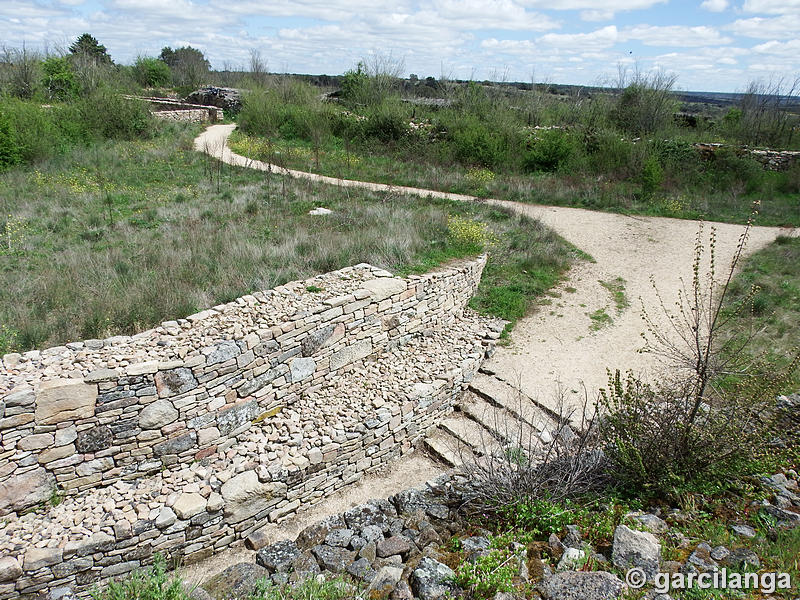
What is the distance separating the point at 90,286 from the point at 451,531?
6.37m

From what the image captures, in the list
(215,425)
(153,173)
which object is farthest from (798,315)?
(153,173)

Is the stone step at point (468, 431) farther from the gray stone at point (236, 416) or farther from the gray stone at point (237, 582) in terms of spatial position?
the gray stone at point (237, 582)

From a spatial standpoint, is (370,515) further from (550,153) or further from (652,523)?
(550,153)

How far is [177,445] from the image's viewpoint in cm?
582

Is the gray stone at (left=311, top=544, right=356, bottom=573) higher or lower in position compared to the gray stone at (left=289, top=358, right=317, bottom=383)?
lower

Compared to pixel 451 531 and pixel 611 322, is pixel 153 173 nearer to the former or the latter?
pixel 611 322

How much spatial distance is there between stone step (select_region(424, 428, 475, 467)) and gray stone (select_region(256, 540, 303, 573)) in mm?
2600

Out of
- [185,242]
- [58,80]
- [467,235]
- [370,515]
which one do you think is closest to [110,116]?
[58,80]

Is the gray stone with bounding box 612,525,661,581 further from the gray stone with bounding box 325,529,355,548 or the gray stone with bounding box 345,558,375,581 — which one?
the gray stone with bounding box 325,529,355,548

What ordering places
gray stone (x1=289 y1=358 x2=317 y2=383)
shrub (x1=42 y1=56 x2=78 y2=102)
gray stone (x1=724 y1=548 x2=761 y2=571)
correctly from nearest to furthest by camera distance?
gray stone (x1=724 y1=548 x2=761 y2=571) → gray stone (x1=289 y1=358 x2=317 y2=383) → shrub (x1=42 y1=56 x2=78 y2=102)

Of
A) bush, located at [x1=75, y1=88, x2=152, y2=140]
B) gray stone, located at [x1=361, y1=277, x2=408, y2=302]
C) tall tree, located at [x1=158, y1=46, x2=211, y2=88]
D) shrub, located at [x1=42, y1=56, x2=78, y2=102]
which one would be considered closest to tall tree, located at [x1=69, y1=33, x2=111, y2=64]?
tall tree, located at [x1=158, y1=46, x2=211, y2=88]

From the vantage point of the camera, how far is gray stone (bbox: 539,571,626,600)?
10.2 feet

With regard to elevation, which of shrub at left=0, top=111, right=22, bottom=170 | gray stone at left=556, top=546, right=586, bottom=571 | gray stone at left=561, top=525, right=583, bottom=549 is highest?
shrub at left=0, top=111, right=22, bottom=170

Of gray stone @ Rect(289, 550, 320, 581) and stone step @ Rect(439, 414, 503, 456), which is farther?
stone step @ Rect(439, 414, 503, 456)
